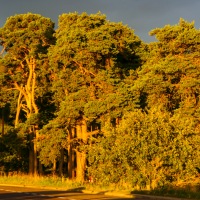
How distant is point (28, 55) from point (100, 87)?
1226 cm

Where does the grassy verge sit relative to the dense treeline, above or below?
below

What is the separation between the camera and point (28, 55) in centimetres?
5350

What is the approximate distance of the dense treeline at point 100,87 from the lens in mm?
28453

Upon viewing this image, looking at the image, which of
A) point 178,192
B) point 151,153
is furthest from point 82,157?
point 178,192

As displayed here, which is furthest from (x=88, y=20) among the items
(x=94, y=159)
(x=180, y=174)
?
(x=180, y=174)

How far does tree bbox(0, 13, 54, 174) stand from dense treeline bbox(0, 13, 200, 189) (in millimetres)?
113

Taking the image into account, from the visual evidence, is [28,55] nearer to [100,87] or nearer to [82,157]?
[100,87]

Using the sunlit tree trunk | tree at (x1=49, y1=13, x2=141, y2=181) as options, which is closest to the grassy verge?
tree at (x1=49, y1=13, x2=141, y2=181)

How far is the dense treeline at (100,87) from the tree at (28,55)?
113mm

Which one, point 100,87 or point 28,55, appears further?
point 28,55

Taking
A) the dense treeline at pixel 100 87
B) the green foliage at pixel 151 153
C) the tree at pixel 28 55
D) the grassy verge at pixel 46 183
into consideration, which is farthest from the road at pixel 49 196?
the tree at pixel 28 55

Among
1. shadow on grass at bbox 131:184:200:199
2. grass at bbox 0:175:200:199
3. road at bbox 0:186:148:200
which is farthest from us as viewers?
grass at bbox 0:175:200:199

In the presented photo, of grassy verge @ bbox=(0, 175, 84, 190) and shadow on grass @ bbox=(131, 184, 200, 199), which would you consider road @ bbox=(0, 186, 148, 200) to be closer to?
shadow on grass @ bbox=(131, 184, 200, 199)

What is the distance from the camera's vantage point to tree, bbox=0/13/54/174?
52.7m
